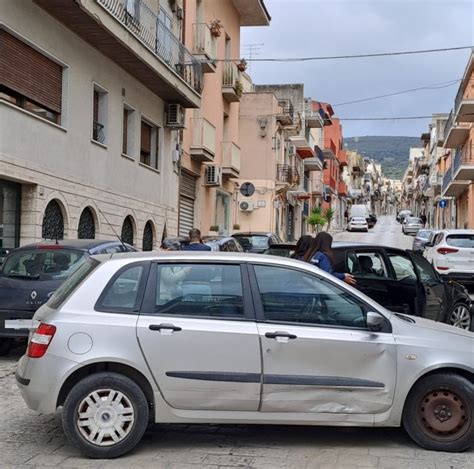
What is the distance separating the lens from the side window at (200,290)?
516cm

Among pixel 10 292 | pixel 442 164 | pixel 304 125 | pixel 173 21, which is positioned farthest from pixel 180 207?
pixel 442 164

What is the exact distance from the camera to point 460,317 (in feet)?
33.3

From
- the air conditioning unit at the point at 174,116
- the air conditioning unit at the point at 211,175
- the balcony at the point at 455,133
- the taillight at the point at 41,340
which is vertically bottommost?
the taillight at the point at 41,340

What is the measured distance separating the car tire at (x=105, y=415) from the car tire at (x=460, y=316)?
6313 millimetres

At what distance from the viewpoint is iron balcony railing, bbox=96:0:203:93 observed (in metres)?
15.6

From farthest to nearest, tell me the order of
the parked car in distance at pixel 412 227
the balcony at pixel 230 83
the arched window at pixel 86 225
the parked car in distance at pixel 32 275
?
the parked car in distance at pixel 412 227 < the balcony at pixel 230 83 < the arched window at pixel 86 225 < the parked car in distance at pixel 32 275

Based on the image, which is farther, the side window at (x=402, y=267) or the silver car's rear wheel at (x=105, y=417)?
the side window at (x=402, y=267)

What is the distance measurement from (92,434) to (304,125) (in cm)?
4413

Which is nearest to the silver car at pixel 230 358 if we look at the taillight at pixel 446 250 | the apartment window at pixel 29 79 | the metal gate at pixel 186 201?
the apartment window at pixel 29 79

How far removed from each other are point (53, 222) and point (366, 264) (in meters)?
7.39

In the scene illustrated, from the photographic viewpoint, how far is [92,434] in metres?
→ 4.95

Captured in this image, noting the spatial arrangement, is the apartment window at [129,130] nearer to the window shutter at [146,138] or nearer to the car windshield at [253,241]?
the window shutter at [146,138]

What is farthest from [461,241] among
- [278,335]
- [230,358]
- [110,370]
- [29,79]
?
[110,370]

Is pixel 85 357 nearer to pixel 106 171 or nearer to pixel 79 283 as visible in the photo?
pixel 79 283
